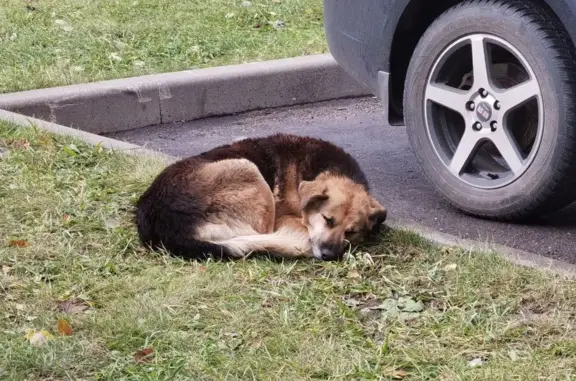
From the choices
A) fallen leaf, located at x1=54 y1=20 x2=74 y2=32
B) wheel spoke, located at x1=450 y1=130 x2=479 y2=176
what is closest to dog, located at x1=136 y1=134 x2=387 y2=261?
wheel spoke, located at x1=450 y1=130 x2=479 y2=176

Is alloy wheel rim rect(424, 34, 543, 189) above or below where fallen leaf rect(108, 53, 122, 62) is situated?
above

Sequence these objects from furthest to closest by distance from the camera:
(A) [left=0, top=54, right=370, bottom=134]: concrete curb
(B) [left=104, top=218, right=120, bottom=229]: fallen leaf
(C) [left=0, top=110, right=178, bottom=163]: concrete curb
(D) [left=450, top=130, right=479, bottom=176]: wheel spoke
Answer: (A) [left=0, top=54, right=370, bottom=134]: concrete curb
(C) [left=0, top=110, right=178, bottom=163]: concrete curb
(D) [left=450, top=130, right=479, bottom=176]: wheel spoke
(B) [left=104, top=218, right=120, bottom=229]: fallen leaf

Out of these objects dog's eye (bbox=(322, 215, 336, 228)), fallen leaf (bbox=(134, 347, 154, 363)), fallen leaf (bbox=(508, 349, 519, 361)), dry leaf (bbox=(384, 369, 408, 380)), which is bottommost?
fallen leaf (bbox=(134, 347, 154, 363))

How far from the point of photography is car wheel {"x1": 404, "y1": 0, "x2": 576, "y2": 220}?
5.01 m

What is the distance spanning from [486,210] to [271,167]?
1.14 m

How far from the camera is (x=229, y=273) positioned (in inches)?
185

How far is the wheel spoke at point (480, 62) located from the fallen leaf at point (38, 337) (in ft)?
8.20

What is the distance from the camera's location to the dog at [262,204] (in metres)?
4.98

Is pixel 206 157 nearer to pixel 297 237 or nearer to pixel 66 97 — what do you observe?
pixel 297 237

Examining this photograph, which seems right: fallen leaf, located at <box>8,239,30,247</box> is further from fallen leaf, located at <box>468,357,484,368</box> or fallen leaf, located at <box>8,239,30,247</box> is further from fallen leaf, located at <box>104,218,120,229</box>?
fallen leaf, located at <box>468,357,484,368</box>

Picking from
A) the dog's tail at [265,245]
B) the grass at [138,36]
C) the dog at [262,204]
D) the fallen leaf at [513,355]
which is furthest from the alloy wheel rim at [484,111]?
the grass at [138,36]

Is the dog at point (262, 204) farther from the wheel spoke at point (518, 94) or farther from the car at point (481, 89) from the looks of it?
the wheel spoke at point (518, 94)

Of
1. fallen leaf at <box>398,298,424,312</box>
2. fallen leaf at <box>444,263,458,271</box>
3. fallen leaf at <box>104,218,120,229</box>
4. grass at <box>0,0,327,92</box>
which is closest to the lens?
fallen leaf at <box>398,298,424,312</box>

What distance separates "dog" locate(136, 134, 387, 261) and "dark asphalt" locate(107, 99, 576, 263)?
1.13 feet
